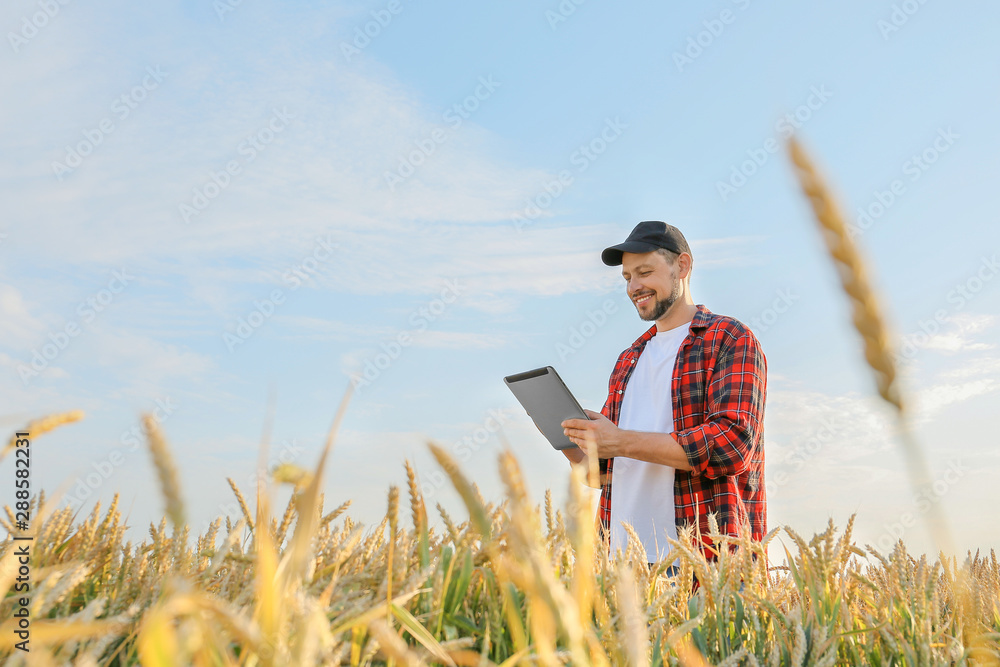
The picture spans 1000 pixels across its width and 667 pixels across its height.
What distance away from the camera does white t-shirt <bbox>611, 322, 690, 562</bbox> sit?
4.44 metres

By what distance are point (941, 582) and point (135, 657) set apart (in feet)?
9.79

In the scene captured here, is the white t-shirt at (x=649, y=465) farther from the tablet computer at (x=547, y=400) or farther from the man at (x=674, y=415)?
the tablet computer at (x=547, y=400)

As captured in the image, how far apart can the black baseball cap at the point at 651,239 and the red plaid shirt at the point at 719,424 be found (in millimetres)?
537

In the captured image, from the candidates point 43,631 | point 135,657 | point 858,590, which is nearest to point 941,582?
point 858,590

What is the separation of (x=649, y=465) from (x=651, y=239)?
1.59 meters

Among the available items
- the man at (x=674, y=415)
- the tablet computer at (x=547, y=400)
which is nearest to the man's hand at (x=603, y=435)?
the man at (x=674, y=415)

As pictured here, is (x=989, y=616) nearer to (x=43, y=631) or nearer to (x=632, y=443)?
(x=632, y=443)

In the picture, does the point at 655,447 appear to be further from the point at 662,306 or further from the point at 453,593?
the point at 453,593

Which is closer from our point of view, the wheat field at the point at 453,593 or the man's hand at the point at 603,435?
the wheat field at the point at 453,593

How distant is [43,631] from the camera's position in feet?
3.20

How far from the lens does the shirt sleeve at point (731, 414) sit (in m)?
4.11

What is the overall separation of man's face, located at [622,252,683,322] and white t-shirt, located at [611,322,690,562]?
0.21 metres

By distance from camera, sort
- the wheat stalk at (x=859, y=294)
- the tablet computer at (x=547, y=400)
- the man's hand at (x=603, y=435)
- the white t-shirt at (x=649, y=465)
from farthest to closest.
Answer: the white t-shirt at (x=649, y=465)
the tablet computer at (x=547, y=400)
the man's hand at (x=603, y=435)
the wheat stalk at (x=859, y=294)

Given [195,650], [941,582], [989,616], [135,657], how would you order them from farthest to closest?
[941,582] < [989,616] < [135,657] < [195,650]
